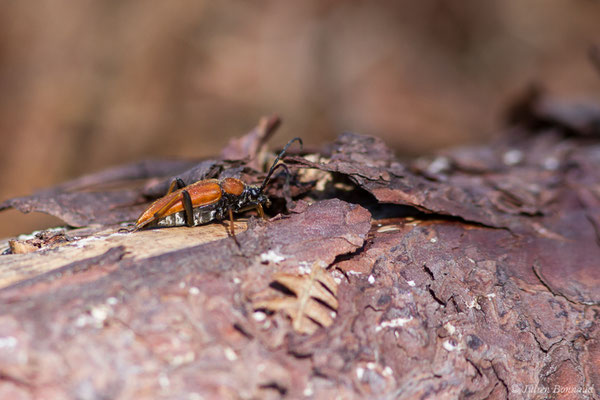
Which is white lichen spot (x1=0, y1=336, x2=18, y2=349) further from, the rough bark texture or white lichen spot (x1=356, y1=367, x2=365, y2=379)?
white lichen spot (x1=356, y1=367, x2=365, y2=379)

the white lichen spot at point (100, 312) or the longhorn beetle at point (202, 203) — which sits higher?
the longhorn beetle at point (202, 203)

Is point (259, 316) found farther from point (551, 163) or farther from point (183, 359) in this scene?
point (551, 163)

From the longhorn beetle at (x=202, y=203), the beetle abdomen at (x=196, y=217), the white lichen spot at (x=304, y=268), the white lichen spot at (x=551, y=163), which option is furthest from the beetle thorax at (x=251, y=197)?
the white lichen spot at (x=551, y=163)

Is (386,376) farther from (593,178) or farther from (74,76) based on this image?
(74,76)

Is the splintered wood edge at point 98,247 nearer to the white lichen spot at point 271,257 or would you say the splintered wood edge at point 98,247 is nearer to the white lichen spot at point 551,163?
the white lichen spot at point 271,257

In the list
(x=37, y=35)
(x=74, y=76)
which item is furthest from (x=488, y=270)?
(x=37, y=35)

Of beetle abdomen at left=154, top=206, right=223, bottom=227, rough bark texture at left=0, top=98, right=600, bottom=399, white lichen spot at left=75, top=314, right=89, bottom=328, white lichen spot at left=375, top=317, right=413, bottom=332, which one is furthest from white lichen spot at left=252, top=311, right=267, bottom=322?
beetle abdomen at left=154, top=206, right=223, bottom=227

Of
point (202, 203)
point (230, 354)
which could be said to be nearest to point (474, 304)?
point (230, 354)
